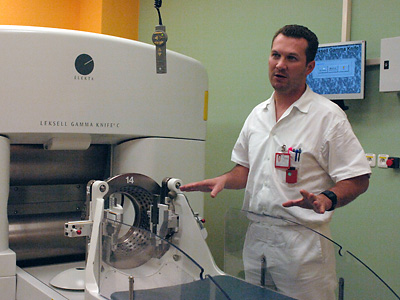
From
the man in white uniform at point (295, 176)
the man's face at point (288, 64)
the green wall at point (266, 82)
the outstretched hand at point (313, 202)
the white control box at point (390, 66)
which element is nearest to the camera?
the outstretched hand at point (313, 202)

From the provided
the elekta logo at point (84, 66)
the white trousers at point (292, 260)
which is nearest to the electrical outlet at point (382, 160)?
the white trousers at point (292, 260)

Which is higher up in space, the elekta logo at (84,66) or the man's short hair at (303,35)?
the man's short hair at (303,35)

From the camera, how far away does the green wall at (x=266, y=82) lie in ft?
7.13

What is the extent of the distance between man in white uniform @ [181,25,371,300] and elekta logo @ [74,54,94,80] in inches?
22.8

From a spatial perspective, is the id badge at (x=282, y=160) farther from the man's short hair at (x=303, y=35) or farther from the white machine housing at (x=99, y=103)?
the white machine housing at (x=99, y=103)

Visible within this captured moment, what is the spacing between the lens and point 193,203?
2.14m

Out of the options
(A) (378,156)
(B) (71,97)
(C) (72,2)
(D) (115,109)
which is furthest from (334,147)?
(C) (72,2)

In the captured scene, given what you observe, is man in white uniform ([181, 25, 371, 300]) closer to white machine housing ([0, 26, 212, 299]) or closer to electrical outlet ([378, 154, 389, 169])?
white machine housing ([0, 26, 212, 299])

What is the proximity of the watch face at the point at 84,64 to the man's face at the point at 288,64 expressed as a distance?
26.5 inches

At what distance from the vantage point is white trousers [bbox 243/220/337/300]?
1.53 m

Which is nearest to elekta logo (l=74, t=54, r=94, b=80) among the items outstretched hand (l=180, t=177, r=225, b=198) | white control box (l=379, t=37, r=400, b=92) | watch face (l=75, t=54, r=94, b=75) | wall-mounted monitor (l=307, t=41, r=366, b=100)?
watch face (l=75, t=54, r=94, b=75)

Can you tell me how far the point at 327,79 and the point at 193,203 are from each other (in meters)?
0.87

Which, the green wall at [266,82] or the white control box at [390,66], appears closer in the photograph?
the white control box at [390,66]

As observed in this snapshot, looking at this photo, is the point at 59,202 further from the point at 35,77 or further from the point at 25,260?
the point at 35,77
